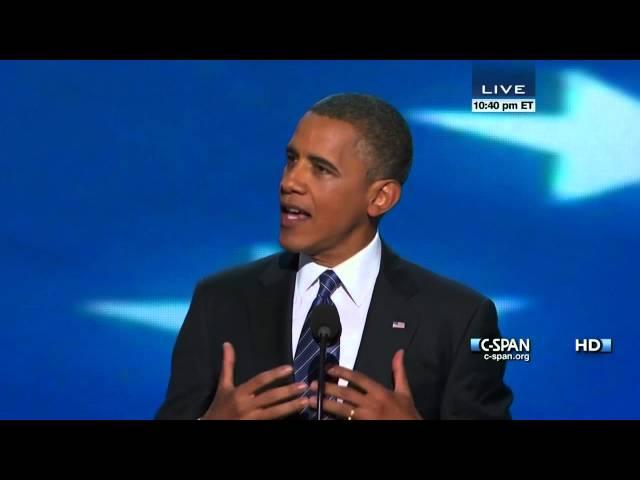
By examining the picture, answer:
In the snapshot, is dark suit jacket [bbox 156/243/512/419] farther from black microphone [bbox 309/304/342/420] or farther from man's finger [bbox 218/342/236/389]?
black microphone [bbox 309/304/342/420]

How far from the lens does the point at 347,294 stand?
140 inches

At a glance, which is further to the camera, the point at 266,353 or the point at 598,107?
the point at 598,107

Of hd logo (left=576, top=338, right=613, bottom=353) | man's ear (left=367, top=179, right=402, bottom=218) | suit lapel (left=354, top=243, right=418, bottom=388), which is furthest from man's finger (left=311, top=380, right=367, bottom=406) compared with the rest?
hd logo (left=576, top=338, right=613, bottom=353)

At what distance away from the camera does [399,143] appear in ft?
11.9

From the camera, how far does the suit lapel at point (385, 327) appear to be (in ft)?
11.4

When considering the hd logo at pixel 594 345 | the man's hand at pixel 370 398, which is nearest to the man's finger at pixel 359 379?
the man's hand at pixel 370 398

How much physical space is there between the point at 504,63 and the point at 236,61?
0.94 metres

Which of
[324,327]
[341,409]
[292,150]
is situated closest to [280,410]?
[341,409]

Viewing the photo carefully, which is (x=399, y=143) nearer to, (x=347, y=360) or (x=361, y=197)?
(x=361, y=197)

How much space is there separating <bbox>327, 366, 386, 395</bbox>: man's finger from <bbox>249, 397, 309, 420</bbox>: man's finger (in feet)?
0.41

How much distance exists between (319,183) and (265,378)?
69 centimetres

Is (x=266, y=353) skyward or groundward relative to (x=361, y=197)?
groundward

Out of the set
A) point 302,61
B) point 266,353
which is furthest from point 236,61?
point 266,353

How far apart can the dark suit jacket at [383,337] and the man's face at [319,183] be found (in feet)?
0.62
